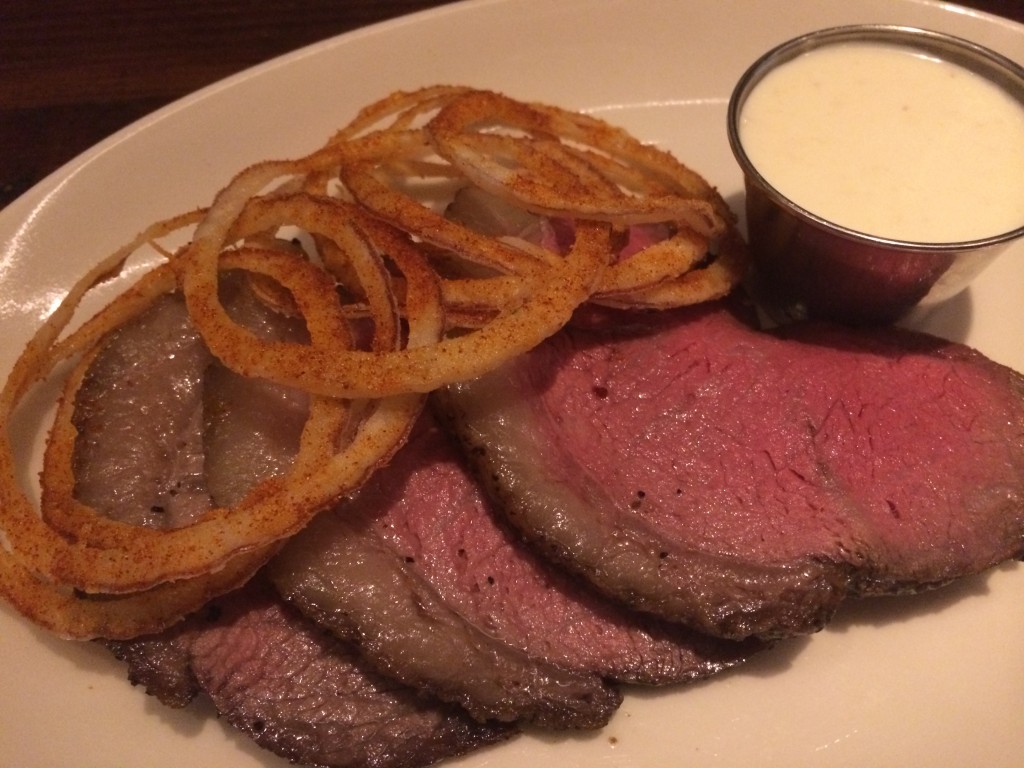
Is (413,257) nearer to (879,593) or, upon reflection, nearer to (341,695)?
(341,695)

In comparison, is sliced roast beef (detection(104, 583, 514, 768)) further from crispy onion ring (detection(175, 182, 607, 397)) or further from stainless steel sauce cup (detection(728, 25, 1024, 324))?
stainless steel sauce cup (detection(728, 25, 1024, 324))

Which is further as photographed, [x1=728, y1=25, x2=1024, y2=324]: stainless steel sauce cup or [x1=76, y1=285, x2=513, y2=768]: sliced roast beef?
[x1=728, y1=25, x2=1024, y2=324]: stainless steel sauce cup

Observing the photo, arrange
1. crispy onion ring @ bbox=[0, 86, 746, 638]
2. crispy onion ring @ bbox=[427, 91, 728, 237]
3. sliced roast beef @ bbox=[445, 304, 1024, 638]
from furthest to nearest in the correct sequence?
crispy onion ring @ bbox=[427, 91, 728, 237] → sliced roast beef @ bbox=[445, 304, 1024, 638] → crispy onion ring @ bbox=[0, 86, 746, 638]

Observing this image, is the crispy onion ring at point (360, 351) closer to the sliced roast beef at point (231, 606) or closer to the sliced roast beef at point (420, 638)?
the sliced roast beef at point (231, 606)

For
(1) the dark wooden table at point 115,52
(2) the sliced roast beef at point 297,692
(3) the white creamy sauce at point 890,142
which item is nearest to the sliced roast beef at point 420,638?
(2) the sliced roast beef at point 297,692

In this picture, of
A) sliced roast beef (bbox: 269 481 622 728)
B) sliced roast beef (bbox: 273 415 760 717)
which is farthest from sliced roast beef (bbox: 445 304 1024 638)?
sliced roast beef (bbox: 269 481 622 728)

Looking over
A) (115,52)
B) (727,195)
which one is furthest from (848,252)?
(115,52)

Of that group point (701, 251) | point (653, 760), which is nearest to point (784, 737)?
point (653, 760)
